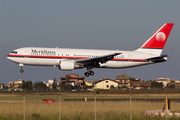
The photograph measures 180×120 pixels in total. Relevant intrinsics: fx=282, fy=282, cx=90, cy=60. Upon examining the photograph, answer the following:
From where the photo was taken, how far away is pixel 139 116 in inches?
896

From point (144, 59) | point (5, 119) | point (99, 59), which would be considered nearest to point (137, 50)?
point (144, 59)

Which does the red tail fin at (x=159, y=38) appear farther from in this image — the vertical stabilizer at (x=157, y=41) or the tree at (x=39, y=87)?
the tree at (x=39, y=87)

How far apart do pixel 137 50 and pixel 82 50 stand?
1029cm

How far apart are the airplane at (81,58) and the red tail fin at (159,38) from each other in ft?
4.47

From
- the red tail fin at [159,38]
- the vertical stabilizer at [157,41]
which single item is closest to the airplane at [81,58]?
the vertical stabilizer at [157,41]

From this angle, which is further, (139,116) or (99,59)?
(99,59)

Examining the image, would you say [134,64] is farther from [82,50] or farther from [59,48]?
[59,48]

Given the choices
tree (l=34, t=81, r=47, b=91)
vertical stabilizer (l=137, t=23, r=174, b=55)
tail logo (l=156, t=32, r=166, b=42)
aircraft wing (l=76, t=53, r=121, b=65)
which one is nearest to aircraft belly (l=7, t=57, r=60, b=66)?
aircraft wing (l=76, t=53, r=121, b=65)

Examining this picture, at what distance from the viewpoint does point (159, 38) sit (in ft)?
158

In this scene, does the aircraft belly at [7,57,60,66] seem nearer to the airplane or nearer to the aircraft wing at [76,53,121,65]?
the airplane

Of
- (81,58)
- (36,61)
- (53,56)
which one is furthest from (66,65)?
(36,61)

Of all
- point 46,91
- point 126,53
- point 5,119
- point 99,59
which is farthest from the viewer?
point 46,91

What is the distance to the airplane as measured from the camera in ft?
130

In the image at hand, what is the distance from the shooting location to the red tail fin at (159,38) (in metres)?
47.3
